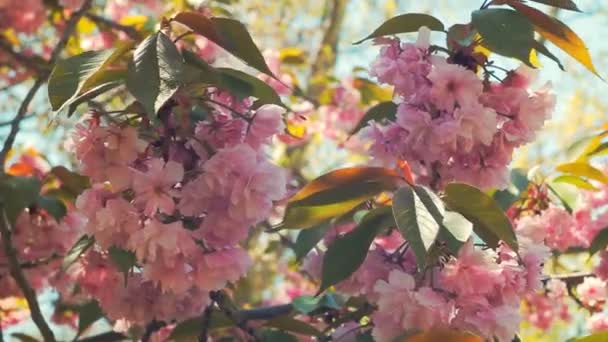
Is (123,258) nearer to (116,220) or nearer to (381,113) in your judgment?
(116,220)

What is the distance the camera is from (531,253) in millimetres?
1131

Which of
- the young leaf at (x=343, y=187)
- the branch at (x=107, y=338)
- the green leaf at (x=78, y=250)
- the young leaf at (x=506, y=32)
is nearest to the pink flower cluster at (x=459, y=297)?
the young leaf at (x=343, y=187)

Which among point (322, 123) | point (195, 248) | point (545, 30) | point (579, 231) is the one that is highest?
point (545, 30)

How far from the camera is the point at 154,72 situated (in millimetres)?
1049

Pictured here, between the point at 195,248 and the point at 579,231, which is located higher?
the point at 195,248

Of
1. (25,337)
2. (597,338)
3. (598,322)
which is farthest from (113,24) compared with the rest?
(597,338)

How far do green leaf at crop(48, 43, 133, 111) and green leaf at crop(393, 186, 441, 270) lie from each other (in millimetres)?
372

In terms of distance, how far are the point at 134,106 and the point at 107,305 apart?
347mm

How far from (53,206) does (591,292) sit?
3.44 ft

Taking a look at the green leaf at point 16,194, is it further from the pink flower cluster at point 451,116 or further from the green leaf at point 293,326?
the pink flower cluster at point 451,116

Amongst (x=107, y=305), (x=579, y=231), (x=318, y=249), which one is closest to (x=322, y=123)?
(x=579, y=231)

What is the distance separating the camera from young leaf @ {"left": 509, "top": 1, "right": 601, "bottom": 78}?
1.16 metres

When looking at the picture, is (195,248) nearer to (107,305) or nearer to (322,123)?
(107,305)

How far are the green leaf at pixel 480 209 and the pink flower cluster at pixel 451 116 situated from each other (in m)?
0.09
